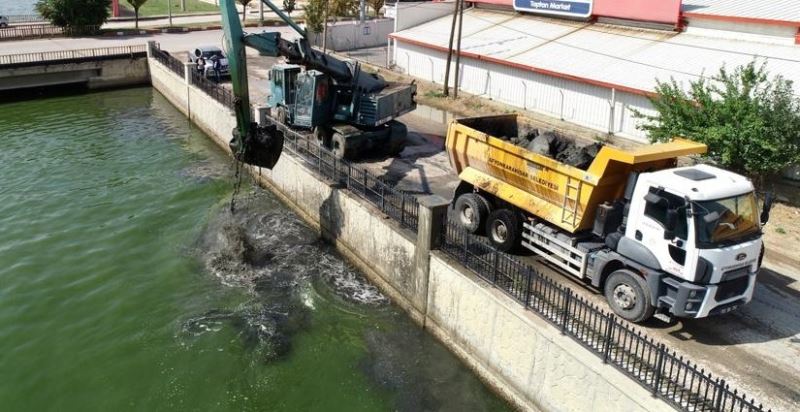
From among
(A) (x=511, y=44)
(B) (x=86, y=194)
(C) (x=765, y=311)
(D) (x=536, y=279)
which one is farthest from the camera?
(A) (x=511, y=44)

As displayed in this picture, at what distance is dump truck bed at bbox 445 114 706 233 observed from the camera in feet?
39.1

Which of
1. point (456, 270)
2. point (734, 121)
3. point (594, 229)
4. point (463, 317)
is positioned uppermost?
point (734, 121)

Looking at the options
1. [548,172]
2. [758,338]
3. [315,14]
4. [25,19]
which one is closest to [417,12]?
[315,14]

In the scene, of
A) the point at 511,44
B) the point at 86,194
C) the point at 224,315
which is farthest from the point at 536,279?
the point at 511,44

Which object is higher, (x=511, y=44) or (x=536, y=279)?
(x=511, y=44)

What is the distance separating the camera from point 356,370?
1254cm

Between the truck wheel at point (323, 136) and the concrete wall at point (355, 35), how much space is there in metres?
21.5

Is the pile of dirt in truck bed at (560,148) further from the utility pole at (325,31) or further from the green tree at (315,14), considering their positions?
the green tree at (315,14)

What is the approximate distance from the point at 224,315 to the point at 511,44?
66.9 ft

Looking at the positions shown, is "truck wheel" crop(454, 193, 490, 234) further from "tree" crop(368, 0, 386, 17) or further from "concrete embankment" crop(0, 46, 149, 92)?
"tree" crop(368, 0, 386, 17)

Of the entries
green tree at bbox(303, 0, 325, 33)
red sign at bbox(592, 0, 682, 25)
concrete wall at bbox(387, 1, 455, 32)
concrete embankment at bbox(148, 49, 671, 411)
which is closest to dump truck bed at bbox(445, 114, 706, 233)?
concrete embankment at bbox(148, 49, 671, 411)

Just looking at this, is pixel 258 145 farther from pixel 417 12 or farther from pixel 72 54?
pixel 72 54

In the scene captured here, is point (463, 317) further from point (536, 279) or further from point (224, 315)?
point (224, 315)

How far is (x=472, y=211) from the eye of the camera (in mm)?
15133
